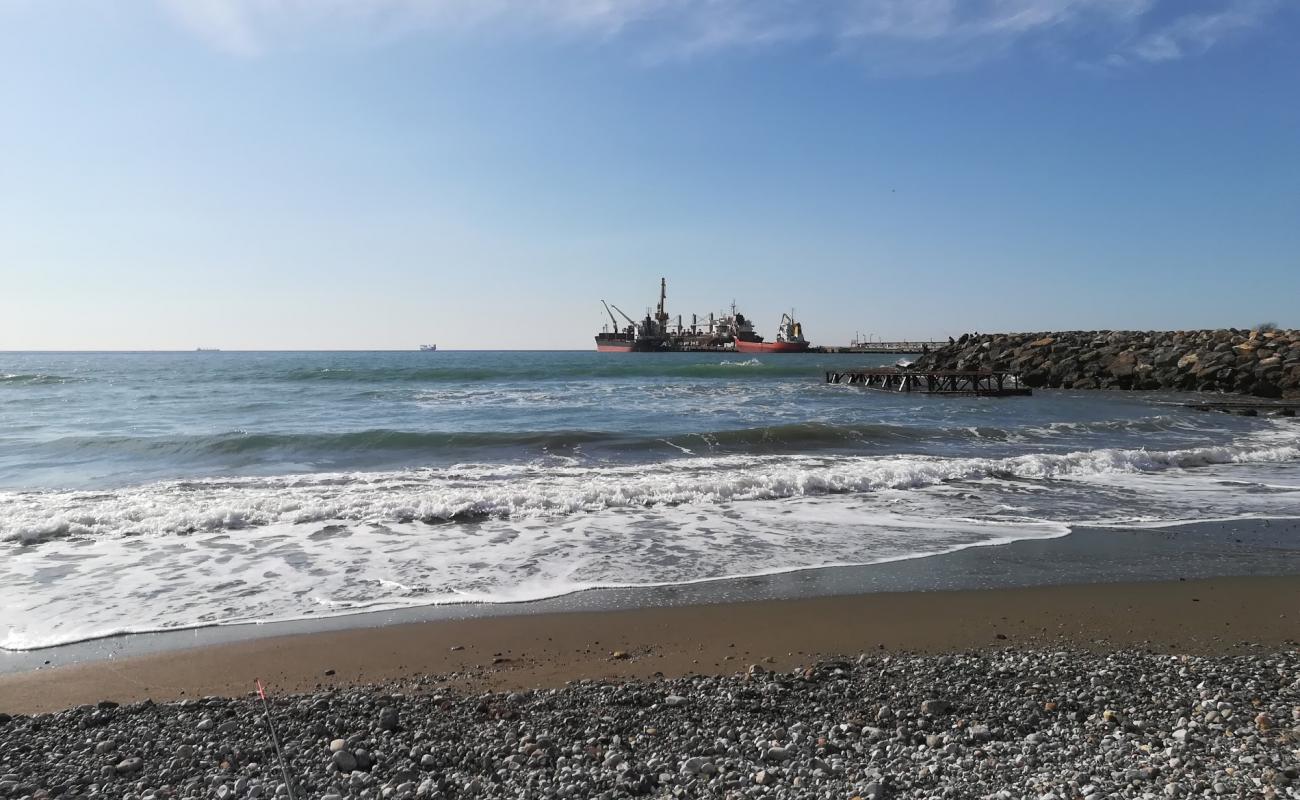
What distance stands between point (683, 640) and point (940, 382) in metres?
35.9

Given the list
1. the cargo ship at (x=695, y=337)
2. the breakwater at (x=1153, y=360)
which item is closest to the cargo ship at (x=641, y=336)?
the cargo ship at (x=695, y=337)

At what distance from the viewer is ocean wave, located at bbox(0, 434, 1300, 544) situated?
9.62 metres

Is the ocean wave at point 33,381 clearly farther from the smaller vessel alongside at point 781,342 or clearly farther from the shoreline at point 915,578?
the smaller vessel alongside at point 781,342

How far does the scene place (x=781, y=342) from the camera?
11719 cm

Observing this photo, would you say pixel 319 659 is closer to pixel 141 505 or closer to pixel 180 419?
pixel 141 505

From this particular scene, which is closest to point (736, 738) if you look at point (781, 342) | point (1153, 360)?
point (1153, 360)

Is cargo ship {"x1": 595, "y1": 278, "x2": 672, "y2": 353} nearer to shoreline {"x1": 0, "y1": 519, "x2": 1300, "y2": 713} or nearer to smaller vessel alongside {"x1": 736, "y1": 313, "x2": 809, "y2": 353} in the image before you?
smaller vessel alongside {"x1": 736, "y1": 313, "x2": 809, "y2": 353}

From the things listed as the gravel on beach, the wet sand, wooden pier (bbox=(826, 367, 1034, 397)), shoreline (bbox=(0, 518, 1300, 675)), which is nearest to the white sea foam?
shoreline (bbox=(0, 518, 1300, 675))

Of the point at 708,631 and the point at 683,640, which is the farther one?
the point at 708,631

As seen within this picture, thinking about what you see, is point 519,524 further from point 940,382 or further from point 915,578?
point 940,382

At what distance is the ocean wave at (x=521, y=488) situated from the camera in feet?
31.6

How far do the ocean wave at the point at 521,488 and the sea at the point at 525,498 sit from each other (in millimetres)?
62

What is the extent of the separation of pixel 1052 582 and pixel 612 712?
16.1ft

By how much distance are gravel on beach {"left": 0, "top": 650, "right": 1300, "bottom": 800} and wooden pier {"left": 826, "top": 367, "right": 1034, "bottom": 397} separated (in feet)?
97.8
